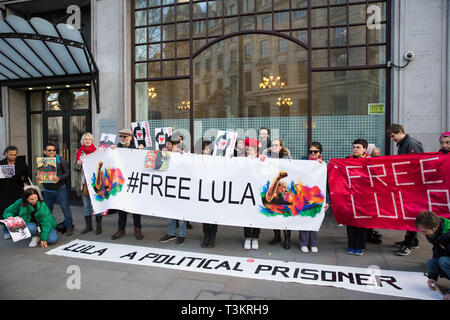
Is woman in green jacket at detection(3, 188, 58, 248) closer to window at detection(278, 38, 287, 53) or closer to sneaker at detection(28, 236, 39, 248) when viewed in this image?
sneaker at detection(28, 236, 39, 248)

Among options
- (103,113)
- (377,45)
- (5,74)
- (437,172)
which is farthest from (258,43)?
(5,74)

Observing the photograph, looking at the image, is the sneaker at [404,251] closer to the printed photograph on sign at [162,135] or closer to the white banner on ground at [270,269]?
the white banner on ground at [270,269]

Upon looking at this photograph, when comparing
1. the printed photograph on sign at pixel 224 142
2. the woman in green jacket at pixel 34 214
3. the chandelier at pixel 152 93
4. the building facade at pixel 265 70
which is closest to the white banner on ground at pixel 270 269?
the woman in green jacket at pixel 34 214

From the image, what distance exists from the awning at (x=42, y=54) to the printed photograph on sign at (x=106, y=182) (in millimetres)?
3193

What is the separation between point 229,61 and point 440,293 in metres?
6.52

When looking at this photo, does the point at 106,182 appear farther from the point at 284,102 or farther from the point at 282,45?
the point at 282,45

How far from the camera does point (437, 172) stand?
4539 mm

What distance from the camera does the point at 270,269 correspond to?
170 inches

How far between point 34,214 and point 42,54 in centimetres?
453

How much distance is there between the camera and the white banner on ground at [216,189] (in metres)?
5.02

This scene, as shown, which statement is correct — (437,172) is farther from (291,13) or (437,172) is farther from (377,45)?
(291,13)

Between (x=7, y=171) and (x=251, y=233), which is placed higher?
(x=7, y=171)

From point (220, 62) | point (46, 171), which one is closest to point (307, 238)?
point (46, 171)

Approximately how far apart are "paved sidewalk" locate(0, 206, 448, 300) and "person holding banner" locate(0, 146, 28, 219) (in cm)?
136
